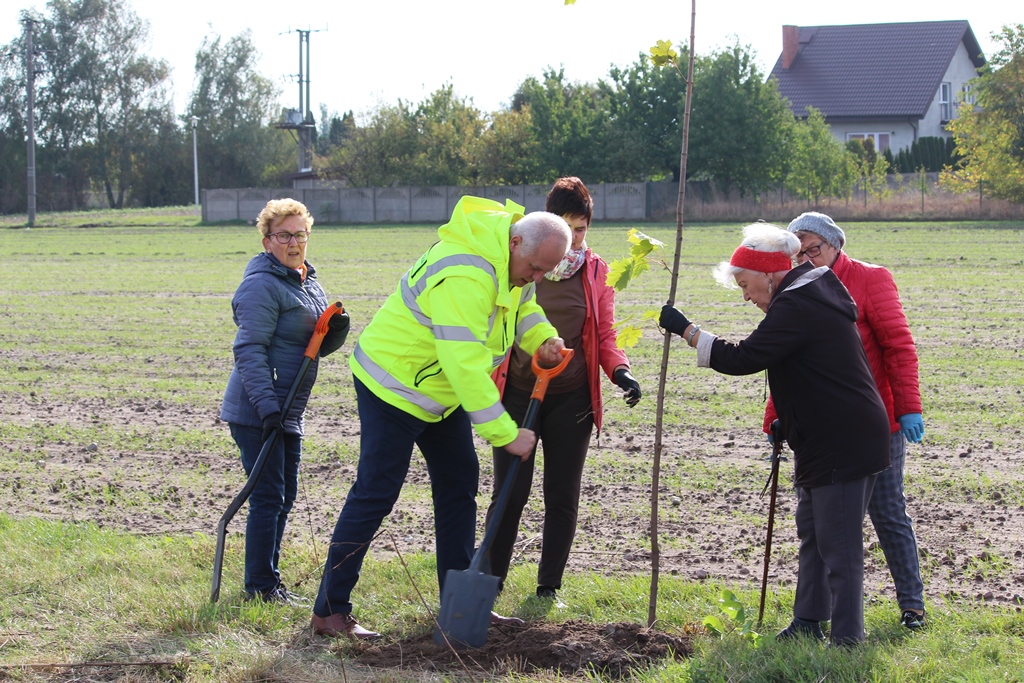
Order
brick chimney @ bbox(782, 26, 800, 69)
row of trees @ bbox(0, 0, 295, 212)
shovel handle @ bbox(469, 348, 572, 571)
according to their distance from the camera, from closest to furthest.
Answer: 1. shovel handle @ bbox(469, 348, 572, 571)
2. brick chimney @ bbox(782, 26, 800, 69)
3. row of trees @ bbox(0, 0, 295, 212)

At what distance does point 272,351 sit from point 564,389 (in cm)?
144

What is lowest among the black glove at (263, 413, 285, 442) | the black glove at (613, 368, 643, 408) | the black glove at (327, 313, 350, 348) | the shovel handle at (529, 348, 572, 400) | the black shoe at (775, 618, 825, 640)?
the black shoe at (775, 618, 825, 640)

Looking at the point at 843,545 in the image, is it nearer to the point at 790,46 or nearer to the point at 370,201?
the point at 370,201

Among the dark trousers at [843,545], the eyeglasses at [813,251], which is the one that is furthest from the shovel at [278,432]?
the dark trousers at [843,545]

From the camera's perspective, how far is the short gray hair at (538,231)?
4.20 m

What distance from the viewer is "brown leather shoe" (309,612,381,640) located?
470cm

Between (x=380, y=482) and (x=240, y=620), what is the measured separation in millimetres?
976

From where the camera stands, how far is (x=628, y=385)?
5.02 metres

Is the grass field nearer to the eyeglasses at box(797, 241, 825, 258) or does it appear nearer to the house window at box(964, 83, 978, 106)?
the eyeglasses at box(797, 241, 825, 258)

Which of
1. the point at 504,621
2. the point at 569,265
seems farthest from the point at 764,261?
the point at 504,621

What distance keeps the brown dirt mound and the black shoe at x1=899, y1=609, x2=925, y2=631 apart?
100 centimetres

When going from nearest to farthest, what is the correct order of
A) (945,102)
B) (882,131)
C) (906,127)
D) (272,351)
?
(272,351), (906,127), (882,131), (945,102)

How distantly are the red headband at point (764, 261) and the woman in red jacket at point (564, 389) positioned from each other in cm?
101

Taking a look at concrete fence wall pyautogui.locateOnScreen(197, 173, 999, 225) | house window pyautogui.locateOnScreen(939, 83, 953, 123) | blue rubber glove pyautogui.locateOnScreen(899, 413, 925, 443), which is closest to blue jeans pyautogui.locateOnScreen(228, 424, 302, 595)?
blue rubber glove pyautogui.locateOnScreen(899, 413, 925, 443)
